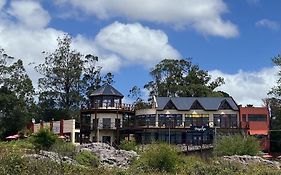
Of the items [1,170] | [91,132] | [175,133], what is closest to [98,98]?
[91,132]

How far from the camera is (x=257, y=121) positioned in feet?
232

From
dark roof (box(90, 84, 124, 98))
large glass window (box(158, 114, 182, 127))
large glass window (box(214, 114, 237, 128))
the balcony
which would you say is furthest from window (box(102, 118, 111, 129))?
large glass window (box(214, 114, 237, 128))

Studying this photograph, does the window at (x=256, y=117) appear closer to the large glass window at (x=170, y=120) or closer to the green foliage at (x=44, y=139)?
the large glass window at (x=170, y=120)

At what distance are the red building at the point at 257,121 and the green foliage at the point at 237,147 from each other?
19453 millimetres

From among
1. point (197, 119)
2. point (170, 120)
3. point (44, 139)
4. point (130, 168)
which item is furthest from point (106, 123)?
point (130, 168)

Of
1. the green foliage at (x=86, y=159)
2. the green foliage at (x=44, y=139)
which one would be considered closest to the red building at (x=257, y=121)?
the green foliage at (x=44, y=139)

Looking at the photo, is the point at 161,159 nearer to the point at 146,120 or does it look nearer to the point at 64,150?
the point at 64,150

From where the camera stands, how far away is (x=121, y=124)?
70062 mm

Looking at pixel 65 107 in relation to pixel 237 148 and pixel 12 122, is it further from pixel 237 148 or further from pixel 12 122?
pixel 237 148

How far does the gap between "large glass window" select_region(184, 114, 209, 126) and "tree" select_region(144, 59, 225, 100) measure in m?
9.64

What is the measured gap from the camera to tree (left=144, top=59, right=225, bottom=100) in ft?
262

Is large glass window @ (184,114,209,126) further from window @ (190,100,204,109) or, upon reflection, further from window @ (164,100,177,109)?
window @ (164,100,177,109)

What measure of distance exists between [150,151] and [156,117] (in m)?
38.8

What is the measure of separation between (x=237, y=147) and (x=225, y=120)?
2086 cm
